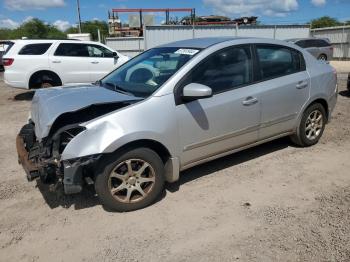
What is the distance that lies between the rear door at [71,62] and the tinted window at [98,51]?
0.14 metres

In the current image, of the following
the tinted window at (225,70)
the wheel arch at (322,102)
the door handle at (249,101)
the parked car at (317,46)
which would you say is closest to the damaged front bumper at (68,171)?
the tinted window at (225,70)

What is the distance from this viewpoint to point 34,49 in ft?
36.1

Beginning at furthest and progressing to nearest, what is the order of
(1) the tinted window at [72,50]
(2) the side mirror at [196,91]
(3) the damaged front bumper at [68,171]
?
(1) the tinted window at [72,50] < (2) the side mirror at [196,91] < (3) the damaged front bumper at [68,171]

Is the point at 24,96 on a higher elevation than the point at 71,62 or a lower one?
lower

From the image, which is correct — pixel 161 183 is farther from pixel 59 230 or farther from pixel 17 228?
pixel 17 228

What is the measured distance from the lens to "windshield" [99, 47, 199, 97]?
410 cm

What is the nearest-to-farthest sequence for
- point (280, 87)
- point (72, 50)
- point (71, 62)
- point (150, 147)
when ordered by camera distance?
point (150, 147)
point (280, 87)
point (71, 62)
point (72, 50)

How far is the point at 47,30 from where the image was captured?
62.0 meters

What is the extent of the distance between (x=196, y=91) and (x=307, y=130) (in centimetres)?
244

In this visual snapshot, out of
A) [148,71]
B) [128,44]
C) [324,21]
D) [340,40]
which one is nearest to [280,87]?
[148,71]

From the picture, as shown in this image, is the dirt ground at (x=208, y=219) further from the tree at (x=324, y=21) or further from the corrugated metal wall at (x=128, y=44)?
the tree at (x=324, y=21)

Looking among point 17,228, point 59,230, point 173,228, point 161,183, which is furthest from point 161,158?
point 17,228

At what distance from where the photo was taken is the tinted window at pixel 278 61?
4.71 metres

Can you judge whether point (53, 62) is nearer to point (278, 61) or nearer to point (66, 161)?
point (278, 61)
